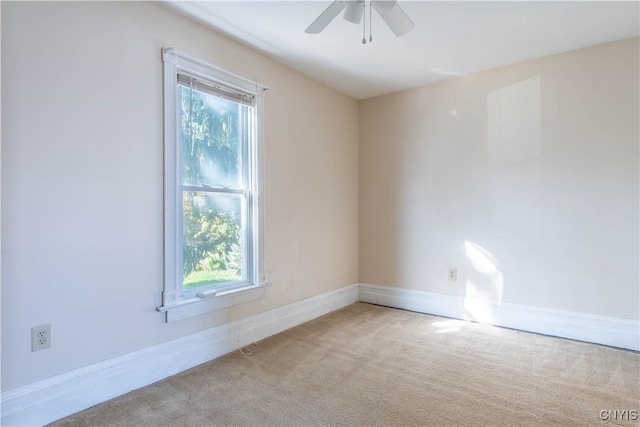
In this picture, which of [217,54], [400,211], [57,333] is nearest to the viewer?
[57,333]

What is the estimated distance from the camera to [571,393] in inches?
86.5

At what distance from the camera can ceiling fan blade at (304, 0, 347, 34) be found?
1957 millimetres

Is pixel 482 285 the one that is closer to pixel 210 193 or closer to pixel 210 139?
pixel 210 193

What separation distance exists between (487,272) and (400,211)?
3.55ft

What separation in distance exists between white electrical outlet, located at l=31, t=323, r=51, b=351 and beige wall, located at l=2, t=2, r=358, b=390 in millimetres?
31

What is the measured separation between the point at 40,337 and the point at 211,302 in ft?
3.35

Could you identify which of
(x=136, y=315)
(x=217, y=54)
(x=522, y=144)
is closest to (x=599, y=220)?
(x=522, y=144)

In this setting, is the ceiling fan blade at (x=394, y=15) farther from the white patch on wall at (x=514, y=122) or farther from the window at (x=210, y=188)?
the white patch on wall at (x=514, y=122)

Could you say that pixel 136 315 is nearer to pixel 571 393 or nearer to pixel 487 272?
pixel 571 393

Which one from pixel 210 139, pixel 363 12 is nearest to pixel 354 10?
pixel 363 12

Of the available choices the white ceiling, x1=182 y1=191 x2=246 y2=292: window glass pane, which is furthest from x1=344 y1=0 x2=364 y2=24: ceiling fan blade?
x1=182 y1=191 x2=246 y2=292: window glass pane

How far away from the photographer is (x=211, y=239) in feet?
9.00

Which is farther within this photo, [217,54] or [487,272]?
[487,272]

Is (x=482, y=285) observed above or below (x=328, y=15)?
below
